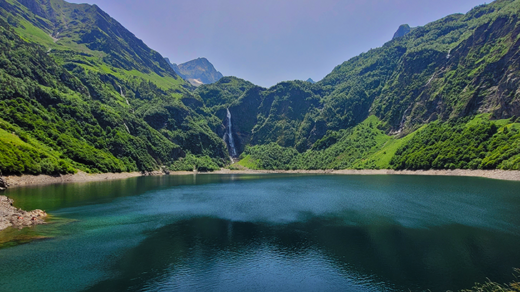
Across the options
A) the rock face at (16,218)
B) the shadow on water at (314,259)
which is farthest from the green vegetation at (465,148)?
the rock face at (16,218)

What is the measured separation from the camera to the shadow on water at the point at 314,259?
87.2 feet

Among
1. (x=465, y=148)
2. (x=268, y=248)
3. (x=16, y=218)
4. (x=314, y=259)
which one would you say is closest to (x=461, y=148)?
(x=465, y=148)

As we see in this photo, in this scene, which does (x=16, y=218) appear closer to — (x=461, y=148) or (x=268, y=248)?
(x=268, y=248)

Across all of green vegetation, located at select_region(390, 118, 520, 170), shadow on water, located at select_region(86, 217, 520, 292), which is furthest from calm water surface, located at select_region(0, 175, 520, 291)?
green vegetation, located at select_region(390, 118, 520, 170)

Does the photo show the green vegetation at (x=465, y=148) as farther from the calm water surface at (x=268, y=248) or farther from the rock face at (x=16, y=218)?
the rock face at (x=16, y=218)

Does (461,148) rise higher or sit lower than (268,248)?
higher

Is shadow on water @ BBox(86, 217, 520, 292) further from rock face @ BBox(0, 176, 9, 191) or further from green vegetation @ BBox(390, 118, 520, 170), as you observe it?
green vegetation @ BBox(390, 118, 520, 170)

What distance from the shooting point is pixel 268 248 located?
36781 mm

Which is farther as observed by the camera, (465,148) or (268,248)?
(465,148)

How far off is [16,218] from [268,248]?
39.7m

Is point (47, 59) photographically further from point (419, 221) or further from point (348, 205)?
point (419, 221)

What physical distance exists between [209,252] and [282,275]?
35.4ft

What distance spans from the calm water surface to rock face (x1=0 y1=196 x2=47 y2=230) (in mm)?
3106

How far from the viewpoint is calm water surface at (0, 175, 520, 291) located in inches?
1057
